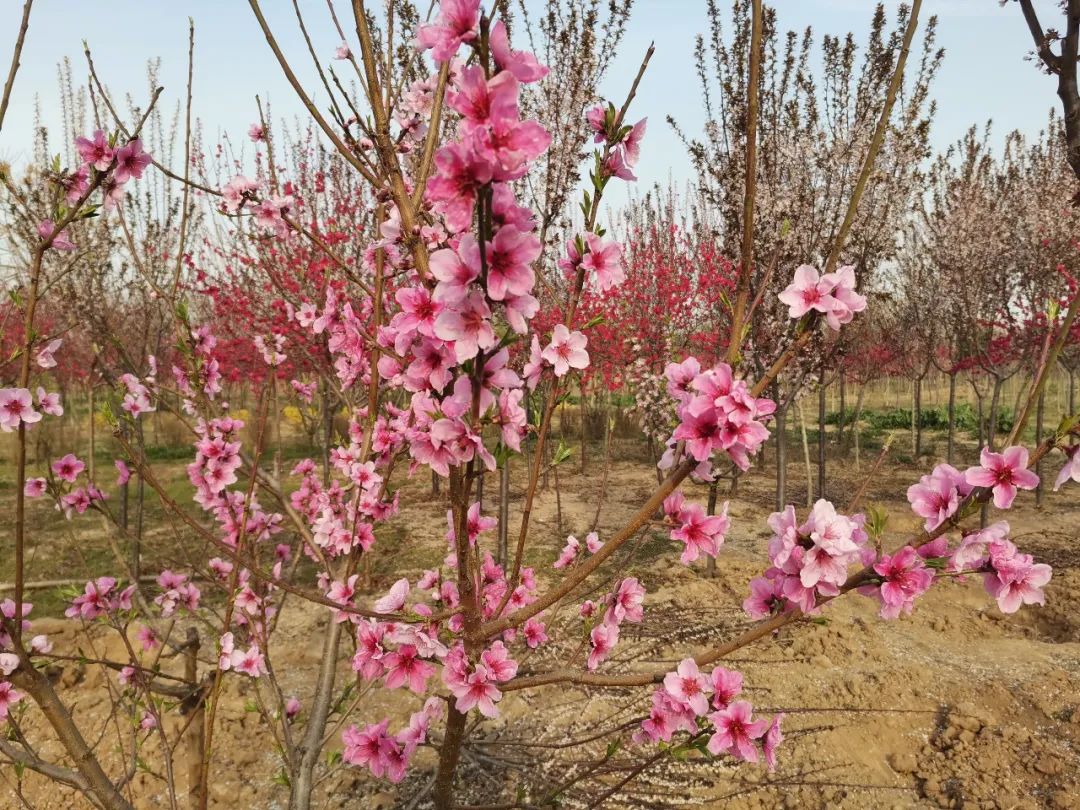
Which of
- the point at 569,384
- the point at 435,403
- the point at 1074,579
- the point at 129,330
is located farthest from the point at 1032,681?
the point at 129,330

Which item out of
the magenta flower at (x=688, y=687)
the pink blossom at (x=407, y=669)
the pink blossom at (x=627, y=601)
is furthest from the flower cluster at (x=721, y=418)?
the pink blossom at (x=407, y=669)

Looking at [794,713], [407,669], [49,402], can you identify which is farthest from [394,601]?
[794,713]

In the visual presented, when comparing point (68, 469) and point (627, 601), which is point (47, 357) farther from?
point (627, 601)

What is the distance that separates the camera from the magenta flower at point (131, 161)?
1607 mm

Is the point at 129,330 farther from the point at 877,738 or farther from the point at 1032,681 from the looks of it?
the point at 1032,681

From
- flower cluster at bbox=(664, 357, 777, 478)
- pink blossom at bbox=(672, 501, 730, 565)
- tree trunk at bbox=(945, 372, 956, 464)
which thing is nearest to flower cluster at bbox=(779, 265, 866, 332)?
flower cluster at bbox=(664, 357, 777, 478)

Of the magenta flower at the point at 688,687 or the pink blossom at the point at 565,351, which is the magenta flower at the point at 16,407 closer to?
the pink blossom at the point at 565,351

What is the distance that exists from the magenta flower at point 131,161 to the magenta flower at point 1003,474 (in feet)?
6.71

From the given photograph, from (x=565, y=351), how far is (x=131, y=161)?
1.29 metres

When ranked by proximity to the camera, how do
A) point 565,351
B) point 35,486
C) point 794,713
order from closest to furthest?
point 565,351 < point 35,486 < point 794,713

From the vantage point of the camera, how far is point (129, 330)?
8.94 meters

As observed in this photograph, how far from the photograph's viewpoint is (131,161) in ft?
5.35

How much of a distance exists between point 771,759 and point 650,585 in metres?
4.46

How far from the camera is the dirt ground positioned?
9.87ft
